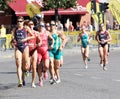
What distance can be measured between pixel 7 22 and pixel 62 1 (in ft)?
21.6

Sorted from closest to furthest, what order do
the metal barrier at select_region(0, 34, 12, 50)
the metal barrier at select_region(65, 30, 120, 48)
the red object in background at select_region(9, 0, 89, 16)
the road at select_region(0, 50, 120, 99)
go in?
1. the road at select_region(0, 50, 120, 99)
2. the metal barrier at select_region(0, 34, 12, 50)
3. the metal barrier at select_region(65, 30, 120, 48)
4. the red object in background at select_region(9, 0, 89, 16)

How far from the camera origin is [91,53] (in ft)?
117

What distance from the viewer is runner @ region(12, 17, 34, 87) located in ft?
49.7

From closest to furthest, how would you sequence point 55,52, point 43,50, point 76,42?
1. point 43,50
2. point 55,52
3. point 76,42

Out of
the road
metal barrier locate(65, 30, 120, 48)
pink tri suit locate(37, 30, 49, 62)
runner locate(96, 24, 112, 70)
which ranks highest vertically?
pink tri suit locate(37, 30, 49, 62)

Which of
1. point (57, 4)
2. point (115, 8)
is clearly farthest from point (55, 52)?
point (57, 4)

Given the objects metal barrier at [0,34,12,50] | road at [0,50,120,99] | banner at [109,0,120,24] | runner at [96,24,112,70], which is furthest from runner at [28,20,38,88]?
banner at [109,0,120,24]

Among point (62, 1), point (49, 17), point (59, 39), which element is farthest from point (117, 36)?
point (59, 39)

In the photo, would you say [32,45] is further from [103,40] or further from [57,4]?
[57,4]

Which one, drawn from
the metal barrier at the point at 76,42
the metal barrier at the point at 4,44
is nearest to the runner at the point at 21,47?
the metal barrier at the point at 4,44

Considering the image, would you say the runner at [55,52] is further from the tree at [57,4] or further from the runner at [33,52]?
the tree at [57,4]

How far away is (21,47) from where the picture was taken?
15.2 meters

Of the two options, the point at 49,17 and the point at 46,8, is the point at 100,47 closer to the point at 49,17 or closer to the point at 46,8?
the point at 46,8

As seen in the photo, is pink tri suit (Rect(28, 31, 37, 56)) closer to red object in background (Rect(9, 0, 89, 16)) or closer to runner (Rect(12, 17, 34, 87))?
runner (Rect(12, 17, 34, 87))
